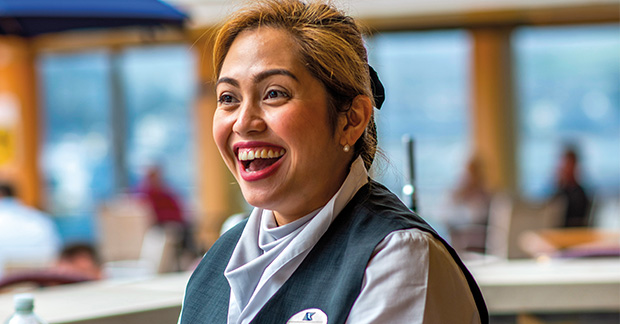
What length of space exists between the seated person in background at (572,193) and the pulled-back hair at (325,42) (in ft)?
19.1

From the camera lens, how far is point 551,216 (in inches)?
235

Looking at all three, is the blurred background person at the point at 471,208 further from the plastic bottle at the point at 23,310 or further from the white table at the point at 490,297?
the plastic bottle at the point at 23,310

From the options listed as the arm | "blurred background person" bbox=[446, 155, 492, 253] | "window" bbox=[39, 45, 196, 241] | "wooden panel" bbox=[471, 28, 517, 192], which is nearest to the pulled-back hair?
the arm

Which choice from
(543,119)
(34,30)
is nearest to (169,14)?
(34,30)

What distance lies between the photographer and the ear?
1343mm

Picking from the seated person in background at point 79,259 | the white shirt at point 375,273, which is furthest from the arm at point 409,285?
the seated person in background at point 79,259

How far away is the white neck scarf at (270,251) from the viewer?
1288 mm

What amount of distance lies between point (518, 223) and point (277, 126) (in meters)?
4.48

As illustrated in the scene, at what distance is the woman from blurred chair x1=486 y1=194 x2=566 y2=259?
3.85m

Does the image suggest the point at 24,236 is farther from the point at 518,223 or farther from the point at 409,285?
the point at 409,285

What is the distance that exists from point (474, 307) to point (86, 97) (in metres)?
10.2

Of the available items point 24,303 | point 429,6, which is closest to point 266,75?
point 24,303

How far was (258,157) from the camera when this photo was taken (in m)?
1.34

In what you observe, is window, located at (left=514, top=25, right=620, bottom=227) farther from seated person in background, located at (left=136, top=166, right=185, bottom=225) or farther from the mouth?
the mouth
